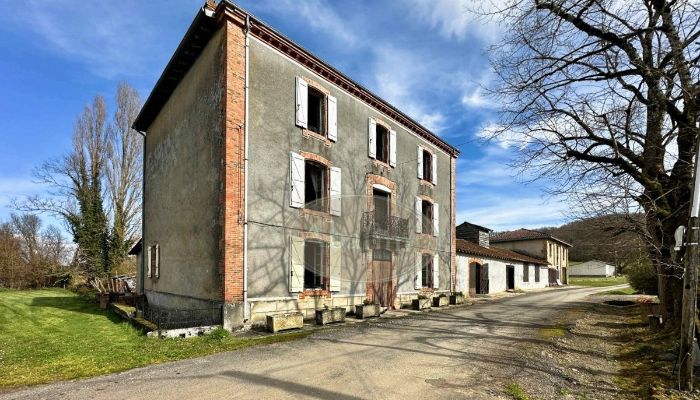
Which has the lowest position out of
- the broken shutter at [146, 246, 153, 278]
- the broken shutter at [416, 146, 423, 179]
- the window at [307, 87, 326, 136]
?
the broken shutter at [146, 246, 153, 278]

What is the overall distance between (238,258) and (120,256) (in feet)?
63.6

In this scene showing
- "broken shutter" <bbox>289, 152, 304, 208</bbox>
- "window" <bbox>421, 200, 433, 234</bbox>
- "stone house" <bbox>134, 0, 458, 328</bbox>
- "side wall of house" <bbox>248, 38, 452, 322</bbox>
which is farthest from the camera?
"window" <bbox>421, 200, 433, 234</bbox>

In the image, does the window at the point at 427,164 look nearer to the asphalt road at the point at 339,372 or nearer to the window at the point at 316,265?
the window at the point at 316,265

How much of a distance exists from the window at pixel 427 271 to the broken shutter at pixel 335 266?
6102mm

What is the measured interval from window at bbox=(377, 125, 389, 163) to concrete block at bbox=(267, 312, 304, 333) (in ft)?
25.8

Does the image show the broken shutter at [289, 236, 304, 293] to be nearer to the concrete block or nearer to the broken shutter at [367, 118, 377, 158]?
the concrete block

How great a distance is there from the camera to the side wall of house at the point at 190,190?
419 inches

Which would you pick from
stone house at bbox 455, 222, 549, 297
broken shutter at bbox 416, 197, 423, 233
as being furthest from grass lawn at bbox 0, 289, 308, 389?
stone house at bbox 455, 222, 549, 297

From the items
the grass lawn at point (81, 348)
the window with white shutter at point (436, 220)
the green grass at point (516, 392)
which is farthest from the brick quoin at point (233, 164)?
the window with white shutter at point (436, 220)

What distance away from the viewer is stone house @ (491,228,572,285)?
40.0 meters

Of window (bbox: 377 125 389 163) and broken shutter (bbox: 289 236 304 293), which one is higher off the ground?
window (bbox: 377 125 389 163)

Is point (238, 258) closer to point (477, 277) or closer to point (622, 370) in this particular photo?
point (622, 370)

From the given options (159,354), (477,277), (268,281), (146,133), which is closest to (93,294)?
(146,133)

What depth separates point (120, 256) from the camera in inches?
998
